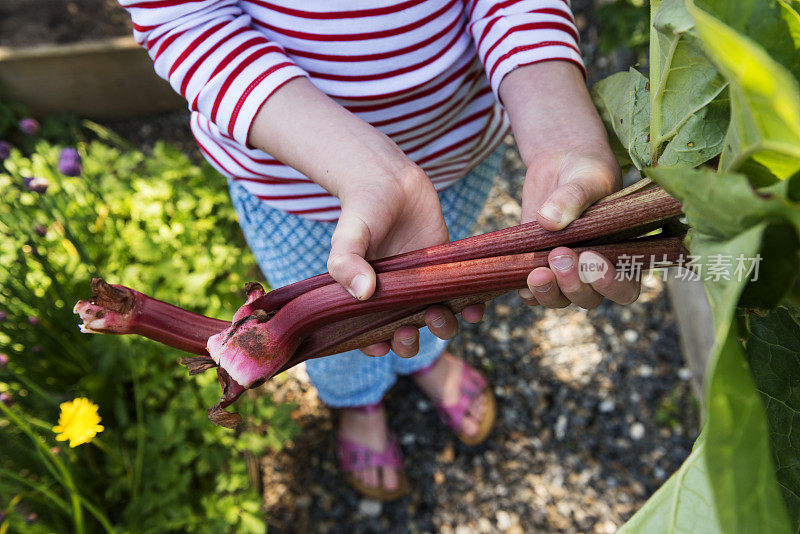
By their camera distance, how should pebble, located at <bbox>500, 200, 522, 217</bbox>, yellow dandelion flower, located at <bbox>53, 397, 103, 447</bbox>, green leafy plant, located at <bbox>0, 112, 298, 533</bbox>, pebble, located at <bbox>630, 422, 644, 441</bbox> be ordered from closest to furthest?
1. yellow dandelion flower, located at <bbox>53, 397, 103, 447</bbox>
2. green leafy plant, located at <bbox>0, 112, 298, 533</bbox>
3. pebble, located at <bbox>630, 422, 644, 441</bbox>
4. pebble, located at <bbox>500, 200, 522, 217</bbox>

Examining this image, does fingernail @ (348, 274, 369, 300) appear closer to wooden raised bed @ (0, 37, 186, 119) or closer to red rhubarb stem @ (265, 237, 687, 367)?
red rhubarb stem @ (265, 237, 687, 367)

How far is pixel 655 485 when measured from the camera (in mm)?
1884

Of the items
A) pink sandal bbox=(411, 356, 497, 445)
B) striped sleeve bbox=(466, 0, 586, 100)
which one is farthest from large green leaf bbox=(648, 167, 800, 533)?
pink sandal bbox=(411, 356, 497, 445)

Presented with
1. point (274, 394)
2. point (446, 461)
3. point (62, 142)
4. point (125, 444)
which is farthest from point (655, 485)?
point (62, 142)

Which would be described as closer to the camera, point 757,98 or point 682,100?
point 757,98

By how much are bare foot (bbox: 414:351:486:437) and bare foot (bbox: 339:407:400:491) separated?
0.19 metres

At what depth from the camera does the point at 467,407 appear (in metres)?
1.99

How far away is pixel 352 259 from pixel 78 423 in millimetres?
735

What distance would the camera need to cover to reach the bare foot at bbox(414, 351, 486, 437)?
6.50 feet

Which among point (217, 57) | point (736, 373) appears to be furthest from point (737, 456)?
point (217, 57)

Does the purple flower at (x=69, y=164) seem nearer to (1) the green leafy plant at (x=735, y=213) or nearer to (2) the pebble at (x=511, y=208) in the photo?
(1) the green leafy plant at (x=735, y=213)

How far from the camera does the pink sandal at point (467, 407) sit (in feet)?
6.50

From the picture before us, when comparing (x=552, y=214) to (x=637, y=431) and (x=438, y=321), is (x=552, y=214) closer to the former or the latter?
(x=438, y=321)

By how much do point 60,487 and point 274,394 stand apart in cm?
75
